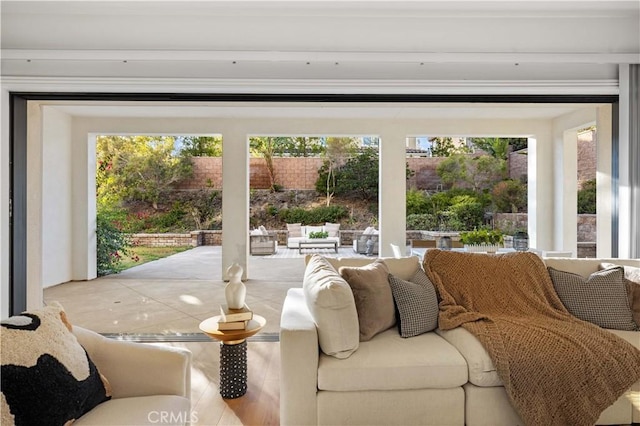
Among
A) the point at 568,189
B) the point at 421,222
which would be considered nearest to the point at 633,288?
the point at 568,189

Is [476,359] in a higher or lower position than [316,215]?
lower

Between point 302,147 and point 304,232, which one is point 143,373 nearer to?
point 304,232

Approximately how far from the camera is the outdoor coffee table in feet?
31.1

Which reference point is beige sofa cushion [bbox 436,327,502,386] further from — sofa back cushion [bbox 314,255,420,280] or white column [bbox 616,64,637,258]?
white column [bbox 616,64,637,258]

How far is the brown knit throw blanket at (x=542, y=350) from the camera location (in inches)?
71.1

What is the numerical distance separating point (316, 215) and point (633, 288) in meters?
9.16

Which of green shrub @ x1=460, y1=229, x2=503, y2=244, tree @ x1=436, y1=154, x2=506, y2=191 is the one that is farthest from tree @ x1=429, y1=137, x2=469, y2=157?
green shrub @ x1=460, y1=229, x2=503, y2=244

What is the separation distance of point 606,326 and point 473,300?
2.67 ft

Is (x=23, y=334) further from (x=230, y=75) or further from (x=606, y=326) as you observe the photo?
(x=606, y=326)

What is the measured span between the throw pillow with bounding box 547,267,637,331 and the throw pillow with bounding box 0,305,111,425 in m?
2.66

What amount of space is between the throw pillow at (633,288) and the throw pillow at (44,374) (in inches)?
117

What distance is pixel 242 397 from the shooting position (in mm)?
2289

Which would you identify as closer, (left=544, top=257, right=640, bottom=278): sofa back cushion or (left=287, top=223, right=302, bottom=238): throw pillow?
(left=544, top=257, right=640, bottom=278): sofa back cushion

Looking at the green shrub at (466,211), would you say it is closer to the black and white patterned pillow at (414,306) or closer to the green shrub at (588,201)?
the green shrub at (588,201)
